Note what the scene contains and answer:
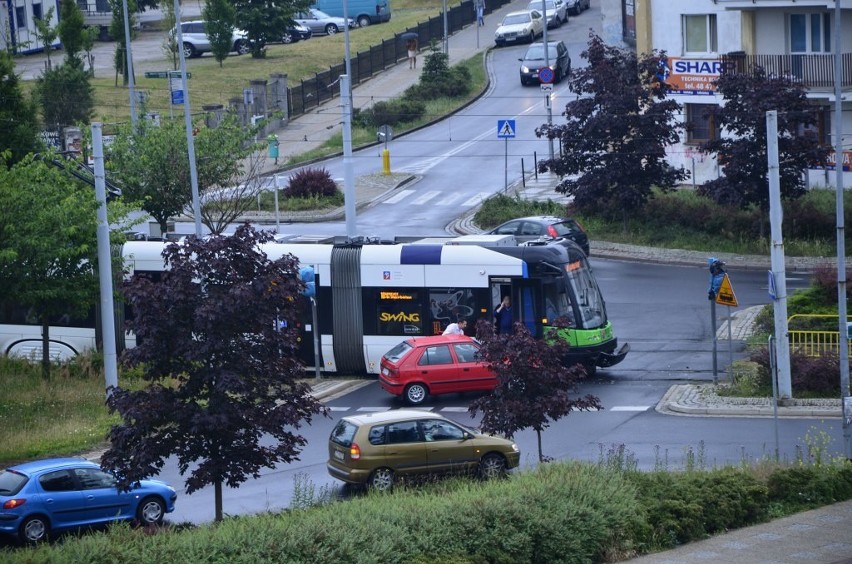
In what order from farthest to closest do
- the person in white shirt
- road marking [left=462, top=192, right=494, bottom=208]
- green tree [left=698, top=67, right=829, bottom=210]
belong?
Result: 1. road marking [left=462, top=192, right=494, bottom=208]
2. green tree [left=698, top=67, right=829, bottom=210]
3. the person in white shirt

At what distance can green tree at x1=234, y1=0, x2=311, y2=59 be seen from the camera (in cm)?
6775

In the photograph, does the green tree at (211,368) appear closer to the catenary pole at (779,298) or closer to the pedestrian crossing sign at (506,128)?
the catenary pole at (779,298)

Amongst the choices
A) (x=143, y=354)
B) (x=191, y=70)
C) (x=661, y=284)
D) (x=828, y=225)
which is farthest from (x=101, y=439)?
(x=191, y=70)

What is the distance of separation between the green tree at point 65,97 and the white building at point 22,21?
14.7 meters

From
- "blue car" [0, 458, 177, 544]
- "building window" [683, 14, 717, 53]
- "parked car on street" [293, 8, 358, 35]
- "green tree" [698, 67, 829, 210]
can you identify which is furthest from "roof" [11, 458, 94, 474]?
"parked car on street" [293, 8, 358, 35]

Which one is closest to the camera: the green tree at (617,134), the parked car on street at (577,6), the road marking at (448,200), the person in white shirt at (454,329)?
the person in white shirt at (454,329)

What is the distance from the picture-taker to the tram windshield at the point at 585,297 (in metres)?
25.5


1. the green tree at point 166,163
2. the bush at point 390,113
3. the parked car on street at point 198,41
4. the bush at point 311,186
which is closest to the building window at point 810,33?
the bush at point 311,186

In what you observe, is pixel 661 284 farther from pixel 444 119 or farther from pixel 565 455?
pixel 444 119

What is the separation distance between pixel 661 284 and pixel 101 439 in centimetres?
1720

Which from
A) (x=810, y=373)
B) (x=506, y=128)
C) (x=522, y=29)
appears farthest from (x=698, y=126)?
(x=522, y=29)

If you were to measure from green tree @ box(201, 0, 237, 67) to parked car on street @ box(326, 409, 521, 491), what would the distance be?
166ft

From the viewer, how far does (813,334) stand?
2548cm

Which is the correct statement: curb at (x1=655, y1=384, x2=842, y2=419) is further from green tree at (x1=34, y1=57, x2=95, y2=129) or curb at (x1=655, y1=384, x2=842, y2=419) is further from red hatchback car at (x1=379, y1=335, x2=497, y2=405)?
green tree at (x1=34, y1=57, x2=95, y2=129)
